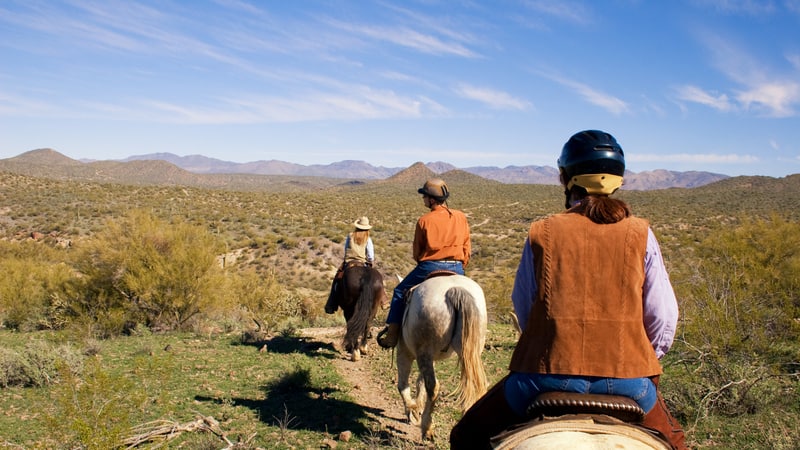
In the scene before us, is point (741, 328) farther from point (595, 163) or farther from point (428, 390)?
point (595, 163)

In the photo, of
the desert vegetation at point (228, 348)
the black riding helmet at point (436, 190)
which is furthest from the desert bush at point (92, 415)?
the black riding helmet at point (436, 190)

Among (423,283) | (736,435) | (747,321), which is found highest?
(423,283)

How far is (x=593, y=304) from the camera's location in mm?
2043

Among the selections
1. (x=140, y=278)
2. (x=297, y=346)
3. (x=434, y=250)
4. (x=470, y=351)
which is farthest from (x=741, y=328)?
(x=140, y=278)

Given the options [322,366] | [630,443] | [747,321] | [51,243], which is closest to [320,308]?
[322,366]

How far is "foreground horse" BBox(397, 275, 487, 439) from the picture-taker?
4.78 metres

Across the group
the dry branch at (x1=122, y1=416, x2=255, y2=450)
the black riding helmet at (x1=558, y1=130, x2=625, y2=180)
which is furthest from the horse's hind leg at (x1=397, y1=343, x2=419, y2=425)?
the black riding helmet at (x1=558, y1=130, x2=625, y2=180)

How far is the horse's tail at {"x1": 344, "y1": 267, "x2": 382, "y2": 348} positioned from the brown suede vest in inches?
263

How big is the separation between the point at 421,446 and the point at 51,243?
27407 mm

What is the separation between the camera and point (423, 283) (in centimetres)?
543

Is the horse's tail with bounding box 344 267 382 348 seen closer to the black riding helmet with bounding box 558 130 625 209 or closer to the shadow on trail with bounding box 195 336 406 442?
the shadow on trail with bounding box 195 336 406 442

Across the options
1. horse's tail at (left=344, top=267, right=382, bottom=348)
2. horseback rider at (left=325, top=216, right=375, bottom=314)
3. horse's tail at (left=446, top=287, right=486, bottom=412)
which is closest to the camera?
horse's tail at (left=446, top=287, right=486, bottom=412)

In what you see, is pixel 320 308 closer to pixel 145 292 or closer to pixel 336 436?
pixel 145 292

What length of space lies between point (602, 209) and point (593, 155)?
0.31m
